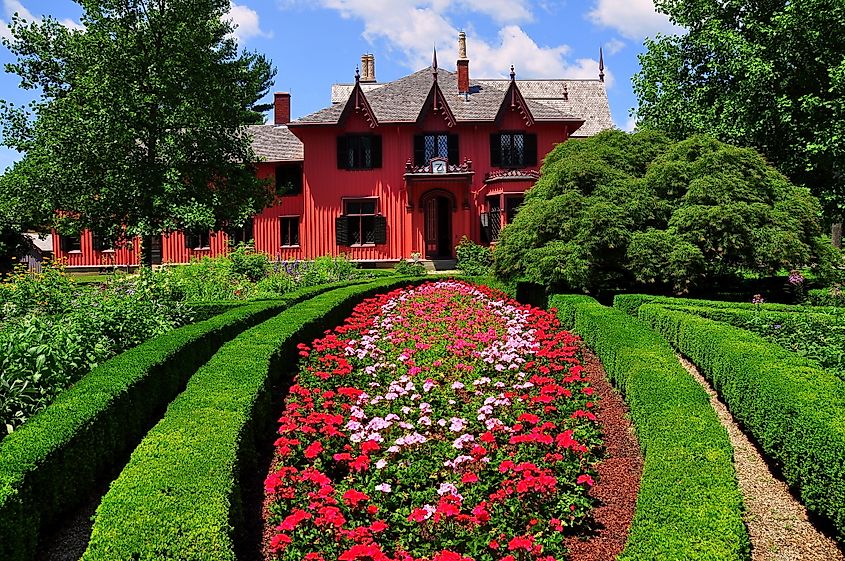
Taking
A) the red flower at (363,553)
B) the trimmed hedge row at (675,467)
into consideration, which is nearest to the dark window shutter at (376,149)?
the trimmed hedge row at (675,467)

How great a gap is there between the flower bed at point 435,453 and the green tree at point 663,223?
397cm

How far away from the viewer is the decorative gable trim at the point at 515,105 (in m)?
30.3

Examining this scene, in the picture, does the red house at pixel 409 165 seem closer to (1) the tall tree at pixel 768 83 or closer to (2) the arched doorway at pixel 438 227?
(2) the arched doorway at pixel 438 227

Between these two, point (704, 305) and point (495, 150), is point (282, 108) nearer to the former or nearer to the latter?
point (495, 150)

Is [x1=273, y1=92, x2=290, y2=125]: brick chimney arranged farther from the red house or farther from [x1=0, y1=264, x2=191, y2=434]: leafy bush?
[x1=0, y1=264, x2=191, y2=434]: leafy bush

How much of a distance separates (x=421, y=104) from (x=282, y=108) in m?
8.35

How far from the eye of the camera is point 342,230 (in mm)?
30781

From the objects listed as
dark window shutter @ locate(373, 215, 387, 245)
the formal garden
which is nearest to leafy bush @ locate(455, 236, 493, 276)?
the formal garden

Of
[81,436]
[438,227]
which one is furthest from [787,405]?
[438,227]

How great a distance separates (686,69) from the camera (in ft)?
82.8

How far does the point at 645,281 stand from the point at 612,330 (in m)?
4.67

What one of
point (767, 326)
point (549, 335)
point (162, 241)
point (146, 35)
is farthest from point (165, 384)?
point (162, 241)

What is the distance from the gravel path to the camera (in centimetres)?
533

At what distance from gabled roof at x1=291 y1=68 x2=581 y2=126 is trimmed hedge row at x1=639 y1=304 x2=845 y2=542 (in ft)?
72.3
